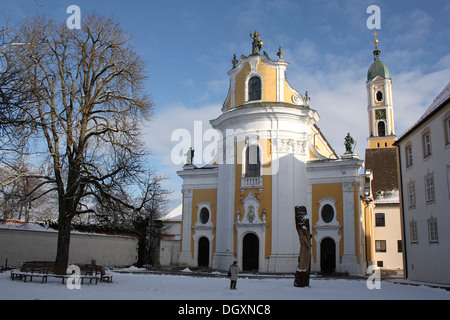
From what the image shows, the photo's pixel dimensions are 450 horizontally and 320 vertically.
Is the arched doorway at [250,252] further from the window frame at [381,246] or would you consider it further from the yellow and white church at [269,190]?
the window frame at [381,246]

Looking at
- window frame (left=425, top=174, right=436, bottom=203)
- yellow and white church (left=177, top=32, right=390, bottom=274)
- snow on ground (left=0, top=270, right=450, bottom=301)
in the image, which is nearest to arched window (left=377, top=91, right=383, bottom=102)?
yellow and white church (left=177, top=32, right=390, bottom=274)

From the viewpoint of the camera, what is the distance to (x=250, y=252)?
30.6 metres

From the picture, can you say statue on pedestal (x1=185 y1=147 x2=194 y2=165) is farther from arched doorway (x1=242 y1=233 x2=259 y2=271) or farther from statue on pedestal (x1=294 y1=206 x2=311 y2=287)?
statue on pedestal (x1=294 y1=206 x2=311 y2=287)

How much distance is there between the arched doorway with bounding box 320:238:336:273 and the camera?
96.6 feet

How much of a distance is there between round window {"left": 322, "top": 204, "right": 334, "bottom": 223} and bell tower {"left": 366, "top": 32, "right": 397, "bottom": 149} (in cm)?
4202

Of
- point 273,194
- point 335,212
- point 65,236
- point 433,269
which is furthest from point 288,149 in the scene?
point 65,236

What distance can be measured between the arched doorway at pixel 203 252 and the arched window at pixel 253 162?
21.9 feet

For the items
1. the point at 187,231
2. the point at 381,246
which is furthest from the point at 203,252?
the point at 381,246

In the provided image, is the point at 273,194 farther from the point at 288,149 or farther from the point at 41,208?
the point at 41,208

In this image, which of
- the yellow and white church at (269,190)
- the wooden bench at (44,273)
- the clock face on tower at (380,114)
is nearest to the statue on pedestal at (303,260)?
the wooden bench at (44,273)

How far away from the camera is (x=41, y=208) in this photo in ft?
172

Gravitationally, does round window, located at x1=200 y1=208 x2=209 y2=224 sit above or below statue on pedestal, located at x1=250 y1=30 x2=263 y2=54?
below

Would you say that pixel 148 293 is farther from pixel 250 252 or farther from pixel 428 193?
pixel 250 252

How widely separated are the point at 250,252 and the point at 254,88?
12.9 meters
